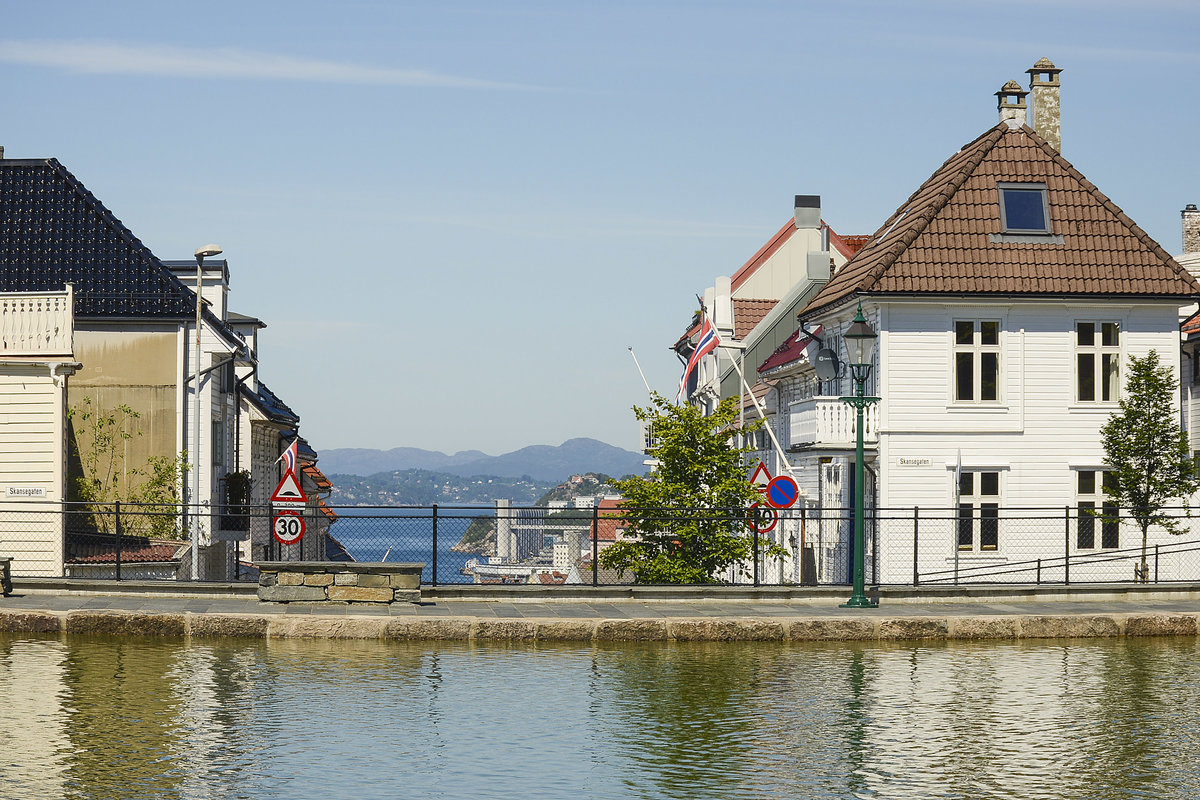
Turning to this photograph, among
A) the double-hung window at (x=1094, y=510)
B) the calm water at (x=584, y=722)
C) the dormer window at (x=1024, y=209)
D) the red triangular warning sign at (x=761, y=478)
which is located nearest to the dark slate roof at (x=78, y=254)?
the red triangular warning sign at (x=761, y=478)

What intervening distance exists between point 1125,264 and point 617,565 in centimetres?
1400

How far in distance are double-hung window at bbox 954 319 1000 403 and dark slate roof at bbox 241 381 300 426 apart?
2361cm

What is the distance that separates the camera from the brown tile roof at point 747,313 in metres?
58.2

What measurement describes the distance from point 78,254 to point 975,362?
22.7m

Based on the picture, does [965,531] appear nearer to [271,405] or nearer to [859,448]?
[859,448]

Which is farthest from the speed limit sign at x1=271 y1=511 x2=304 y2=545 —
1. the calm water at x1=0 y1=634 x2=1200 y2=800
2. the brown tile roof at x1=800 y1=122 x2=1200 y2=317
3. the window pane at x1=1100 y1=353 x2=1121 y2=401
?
the window pane at x1=1100 y1=353 x2=1121 y2=401

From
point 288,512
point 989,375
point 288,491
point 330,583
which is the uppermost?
point 989,375

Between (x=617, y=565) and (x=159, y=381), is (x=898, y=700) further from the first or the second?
(x=159, y=381)

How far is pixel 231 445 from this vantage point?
44.8m

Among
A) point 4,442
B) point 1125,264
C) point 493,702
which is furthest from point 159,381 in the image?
point 493,702

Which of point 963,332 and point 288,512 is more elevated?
point 963,332

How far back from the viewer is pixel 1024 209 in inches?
1373

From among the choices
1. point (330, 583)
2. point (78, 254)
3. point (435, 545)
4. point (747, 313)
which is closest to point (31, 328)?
point (330, 583)

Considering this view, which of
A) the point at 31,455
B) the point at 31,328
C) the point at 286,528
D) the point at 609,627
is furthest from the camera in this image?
the point at 31,455
